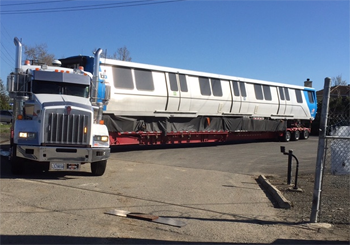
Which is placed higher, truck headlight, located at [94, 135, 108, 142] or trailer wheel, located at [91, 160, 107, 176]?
truck headlight, located at [94, 135, 108, 142]

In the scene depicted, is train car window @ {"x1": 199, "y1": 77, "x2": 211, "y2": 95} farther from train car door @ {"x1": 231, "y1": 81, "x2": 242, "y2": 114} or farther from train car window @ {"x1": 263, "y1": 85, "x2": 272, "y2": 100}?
train car window @ {"x1": 263, "y1": 85, "x2": 272, "y2": 100}

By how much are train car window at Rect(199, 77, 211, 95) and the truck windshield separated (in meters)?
9.22

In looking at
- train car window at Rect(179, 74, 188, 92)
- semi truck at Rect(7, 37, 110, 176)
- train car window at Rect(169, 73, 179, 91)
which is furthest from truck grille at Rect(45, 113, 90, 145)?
train car window at Rect(179, 74, 188, 92)

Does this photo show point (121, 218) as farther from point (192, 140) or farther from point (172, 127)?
point (192, 140)

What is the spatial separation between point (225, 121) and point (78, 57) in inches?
376

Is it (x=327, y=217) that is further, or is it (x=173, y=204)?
(x=173, y=204)

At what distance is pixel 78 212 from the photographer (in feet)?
21.8

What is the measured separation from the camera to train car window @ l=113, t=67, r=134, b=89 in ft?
51.1

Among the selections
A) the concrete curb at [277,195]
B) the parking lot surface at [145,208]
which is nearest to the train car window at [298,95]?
the parking lot surface at [145,208]

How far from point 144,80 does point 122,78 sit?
49.9 inches

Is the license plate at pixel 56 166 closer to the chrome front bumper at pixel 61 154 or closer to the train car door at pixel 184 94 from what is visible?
the chrome front bumper at pixel 61 154

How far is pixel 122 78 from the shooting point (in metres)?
15.8

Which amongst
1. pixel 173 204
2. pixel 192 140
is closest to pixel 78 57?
pixel 192 140

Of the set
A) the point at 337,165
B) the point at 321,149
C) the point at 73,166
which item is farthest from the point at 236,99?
the point at 321,149
